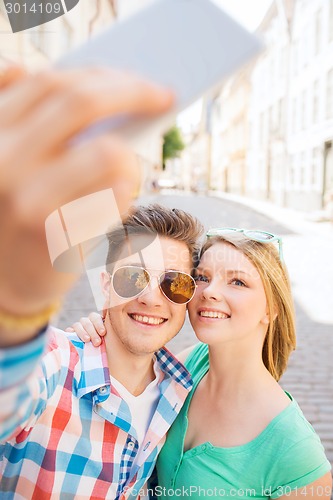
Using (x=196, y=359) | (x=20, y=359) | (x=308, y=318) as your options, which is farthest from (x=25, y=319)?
(x=308, y=318)

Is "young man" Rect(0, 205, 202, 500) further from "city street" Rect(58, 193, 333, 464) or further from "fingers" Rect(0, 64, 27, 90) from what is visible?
"fingers" Rect(0, 64, 27, 90)

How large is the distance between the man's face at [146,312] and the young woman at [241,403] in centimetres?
13

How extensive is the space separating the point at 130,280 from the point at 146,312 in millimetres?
112

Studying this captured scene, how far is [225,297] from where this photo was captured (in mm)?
1701

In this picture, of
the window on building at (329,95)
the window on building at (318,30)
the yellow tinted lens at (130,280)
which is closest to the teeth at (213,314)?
the yellow tinted lens at (130,280)

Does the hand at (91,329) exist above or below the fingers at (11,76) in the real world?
below

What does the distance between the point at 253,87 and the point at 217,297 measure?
1299 inches

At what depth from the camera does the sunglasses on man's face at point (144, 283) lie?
1.60 m

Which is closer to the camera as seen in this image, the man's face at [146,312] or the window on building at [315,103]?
the man's face at [146,312]

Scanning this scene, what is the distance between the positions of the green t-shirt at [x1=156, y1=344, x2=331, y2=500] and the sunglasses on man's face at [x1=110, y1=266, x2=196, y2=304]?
44cm

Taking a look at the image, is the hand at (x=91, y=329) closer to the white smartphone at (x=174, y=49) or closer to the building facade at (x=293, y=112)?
the white smartphone at (x=174, y=49)

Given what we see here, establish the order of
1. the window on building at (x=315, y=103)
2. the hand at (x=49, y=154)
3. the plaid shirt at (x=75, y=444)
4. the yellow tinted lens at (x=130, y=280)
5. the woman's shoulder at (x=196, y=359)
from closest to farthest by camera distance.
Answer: the hand at (x=49, y=154), the plaid shirt at (x=75, y=444), the yellow tinted lens at (x=130, y=280), the woman's shoulder at (x=196, y=359), the window on building at (x=315, y=103)

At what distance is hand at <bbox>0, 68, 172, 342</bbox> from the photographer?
40 cm

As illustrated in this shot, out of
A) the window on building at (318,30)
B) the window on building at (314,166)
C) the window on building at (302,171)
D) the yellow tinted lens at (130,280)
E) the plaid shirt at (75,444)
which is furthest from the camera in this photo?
the window on building at (302,171)
